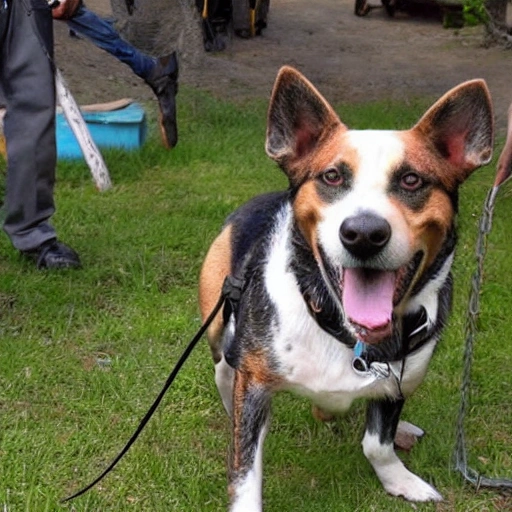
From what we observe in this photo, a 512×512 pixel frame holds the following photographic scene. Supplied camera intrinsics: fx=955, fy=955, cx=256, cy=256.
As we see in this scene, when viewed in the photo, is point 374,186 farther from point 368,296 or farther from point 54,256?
point 54,256

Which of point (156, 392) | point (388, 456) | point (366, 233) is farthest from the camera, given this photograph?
point (156, 392)

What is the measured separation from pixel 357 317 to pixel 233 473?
760 mm

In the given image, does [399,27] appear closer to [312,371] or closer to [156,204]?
[156,204]

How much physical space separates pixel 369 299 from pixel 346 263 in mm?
147

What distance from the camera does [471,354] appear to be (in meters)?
3.38

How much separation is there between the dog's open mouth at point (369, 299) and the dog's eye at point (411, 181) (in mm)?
245

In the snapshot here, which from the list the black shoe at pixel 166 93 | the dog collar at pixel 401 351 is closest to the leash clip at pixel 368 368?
the dog collar at pixel 401 351

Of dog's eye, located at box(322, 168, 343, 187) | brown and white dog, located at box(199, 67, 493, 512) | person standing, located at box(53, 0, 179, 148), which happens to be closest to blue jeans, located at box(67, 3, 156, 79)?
person standing, located at box(53, 0, 179, 148)

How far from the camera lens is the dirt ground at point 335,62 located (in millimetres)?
9531

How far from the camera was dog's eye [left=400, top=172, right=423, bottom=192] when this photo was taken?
106 inches

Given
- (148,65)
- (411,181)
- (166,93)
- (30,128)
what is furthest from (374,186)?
(148,65)

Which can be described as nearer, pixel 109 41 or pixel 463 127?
pixel 463 127

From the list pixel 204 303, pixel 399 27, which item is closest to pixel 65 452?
pixel 204 303

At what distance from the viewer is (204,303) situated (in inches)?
145
